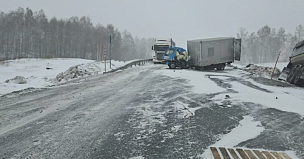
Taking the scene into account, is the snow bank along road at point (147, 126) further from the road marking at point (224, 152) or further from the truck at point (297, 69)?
the truck at point (297, 69)

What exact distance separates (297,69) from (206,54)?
932 centimetres

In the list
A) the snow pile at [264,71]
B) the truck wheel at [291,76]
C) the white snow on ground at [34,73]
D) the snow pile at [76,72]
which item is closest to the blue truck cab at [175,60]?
the snow pile at [264,71]

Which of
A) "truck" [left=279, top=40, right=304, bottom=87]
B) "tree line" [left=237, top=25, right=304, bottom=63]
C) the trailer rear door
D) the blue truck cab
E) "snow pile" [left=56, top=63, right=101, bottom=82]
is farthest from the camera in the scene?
"tree line" [left=237, top=25, right=304, bottom=63]

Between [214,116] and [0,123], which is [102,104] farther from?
[214,116]

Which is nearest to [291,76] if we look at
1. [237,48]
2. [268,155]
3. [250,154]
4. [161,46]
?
[237,48]

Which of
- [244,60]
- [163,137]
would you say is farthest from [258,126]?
[244,60]

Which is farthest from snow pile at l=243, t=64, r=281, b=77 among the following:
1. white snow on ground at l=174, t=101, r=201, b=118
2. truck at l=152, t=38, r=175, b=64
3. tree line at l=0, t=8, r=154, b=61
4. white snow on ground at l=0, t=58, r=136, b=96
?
tree line at l=0, t=8, r=154, b=61

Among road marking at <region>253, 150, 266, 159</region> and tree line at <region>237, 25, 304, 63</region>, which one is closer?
road marking at <region>253, 150, 266, 159</region>

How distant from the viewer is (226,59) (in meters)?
23.2

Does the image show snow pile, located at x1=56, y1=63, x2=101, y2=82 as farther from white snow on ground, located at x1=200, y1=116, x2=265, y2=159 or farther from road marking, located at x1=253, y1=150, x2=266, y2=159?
road marking, located at x1=253, y1=150, x2=266, y2=159

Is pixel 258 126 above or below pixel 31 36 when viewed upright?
below

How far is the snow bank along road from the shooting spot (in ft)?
12.6

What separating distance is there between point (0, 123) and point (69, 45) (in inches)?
2810

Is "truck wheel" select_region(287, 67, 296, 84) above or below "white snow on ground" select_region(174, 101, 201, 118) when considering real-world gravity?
above
